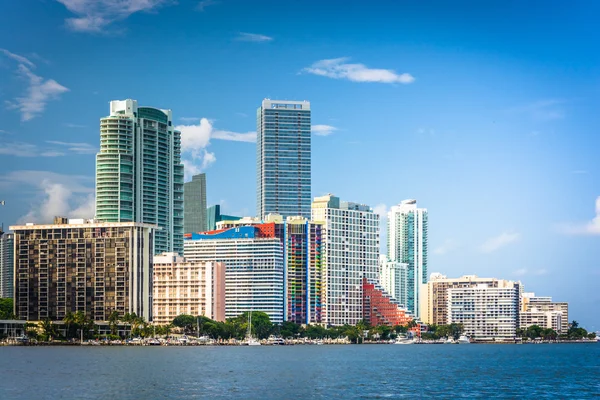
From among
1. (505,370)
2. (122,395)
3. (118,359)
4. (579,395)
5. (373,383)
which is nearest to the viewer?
(122,395)

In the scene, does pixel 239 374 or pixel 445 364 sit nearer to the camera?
pixel 239 374

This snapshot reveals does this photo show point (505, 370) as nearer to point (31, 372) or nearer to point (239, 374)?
point (239, 374)

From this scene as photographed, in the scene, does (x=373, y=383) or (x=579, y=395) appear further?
(x=373, y=383)

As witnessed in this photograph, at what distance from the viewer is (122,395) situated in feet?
388

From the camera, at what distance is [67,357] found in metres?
198

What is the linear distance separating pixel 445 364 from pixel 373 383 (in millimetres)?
59885

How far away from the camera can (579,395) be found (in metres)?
126

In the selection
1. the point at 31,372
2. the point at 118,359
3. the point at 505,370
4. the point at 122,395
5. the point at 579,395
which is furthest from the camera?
the point at 118,359

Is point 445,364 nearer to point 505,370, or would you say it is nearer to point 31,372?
point 505,370

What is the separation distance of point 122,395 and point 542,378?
215ft

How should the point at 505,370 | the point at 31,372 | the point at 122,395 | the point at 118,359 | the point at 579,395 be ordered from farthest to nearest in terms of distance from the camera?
the point at 118,359 < the point at 505,370 < the point at 31,372 < the point at 579,395 < the point at 122,395

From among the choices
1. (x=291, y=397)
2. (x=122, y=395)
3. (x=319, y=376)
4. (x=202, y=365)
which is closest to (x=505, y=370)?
(x=319, y=376)

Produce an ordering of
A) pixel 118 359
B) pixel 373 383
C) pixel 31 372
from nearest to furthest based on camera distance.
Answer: pixel 373 383
pixel 31 372
pixel 118 359

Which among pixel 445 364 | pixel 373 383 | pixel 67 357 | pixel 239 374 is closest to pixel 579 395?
pixel 373 383
